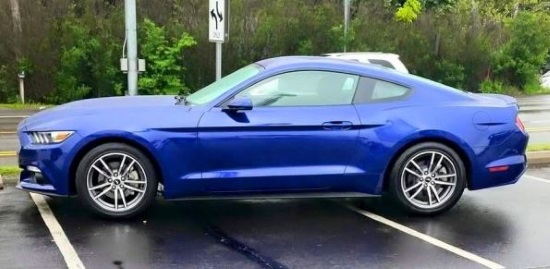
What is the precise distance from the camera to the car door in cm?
604

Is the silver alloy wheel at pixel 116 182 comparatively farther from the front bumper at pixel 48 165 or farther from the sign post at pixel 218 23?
the sign post at pixel 218 23

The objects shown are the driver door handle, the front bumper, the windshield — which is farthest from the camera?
the windshield

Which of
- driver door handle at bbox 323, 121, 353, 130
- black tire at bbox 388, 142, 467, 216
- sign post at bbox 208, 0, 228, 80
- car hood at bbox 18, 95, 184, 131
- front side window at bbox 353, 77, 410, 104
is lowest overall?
black tire at bbox 388, 142, 467, 216

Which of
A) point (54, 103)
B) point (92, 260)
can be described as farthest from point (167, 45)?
point (92, 260)

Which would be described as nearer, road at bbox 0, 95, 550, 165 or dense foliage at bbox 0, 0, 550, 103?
road at bbox 0, 95, 550, 165

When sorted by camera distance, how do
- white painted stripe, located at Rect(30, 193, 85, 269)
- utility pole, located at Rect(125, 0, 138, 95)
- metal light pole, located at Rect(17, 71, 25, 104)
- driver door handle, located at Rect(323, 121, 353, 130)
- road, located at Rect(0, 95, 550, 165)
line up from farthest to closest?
1. metal light pole, located at Rect(17, 71, 25, 104)
2. utility pole, located at Rect(125, 0, 138, 95)
3. road, located at Rect(0, 95, 550, 165)
4. driver door handle, located at Rect(323, 121, 353, 130)
5. white painted stripe, located at Rect(30, 193, 85, 269)

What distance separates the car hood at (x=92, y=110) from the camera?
6.04m

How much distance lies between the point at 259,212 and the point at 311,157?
0.80 metres

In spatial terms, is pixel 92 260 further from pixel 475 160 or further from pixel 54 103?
pixel 54 103

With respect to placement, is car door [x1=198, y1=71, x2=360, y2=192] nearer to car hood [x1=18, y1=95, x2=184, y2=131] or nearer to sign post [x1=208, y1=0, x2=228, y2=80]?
car hood [x1=18, y1=95, x2=184, y2=131]

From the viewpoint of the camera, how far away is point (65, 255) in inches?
202

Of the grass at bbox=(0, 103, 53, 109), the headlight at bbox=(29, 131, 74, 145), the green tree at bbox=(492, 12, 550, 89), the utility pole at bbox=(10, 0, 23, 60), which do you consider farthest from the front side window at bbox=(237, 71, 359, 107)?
the green tree at bbox=(492, 12, 550, 89)

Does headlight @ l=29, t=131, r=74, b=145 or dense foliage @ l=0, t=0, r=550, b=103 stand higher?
dense foliage @ l=0, t=0, r=550, b=103

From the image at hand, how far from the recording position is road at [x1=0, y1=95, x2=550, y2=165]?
35.0 ft
